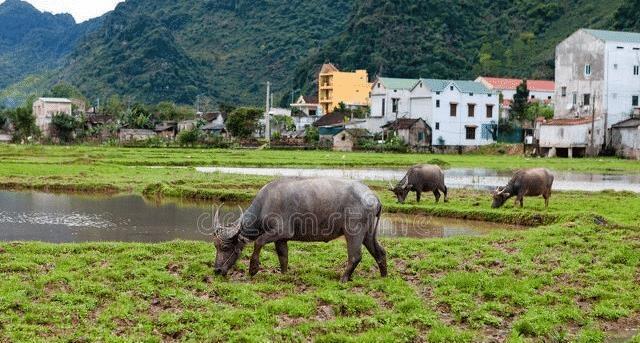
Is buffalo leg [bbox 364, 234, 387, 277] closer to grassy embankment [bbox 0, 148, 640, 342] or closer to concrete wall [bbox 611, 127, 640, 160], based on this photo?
grassy embankment [bbox 0, 148, 640, 342]

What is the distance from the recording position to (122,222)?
2081 cm

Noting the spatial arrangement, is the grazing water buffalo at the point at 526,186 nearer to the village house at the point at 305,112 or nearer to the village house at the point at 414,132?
the village house at the point at 414,132

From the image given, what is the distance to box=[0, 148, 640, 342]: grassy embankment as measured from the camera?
9.55 metres

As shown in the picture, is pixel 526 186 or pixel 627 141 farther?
pixel 627 141

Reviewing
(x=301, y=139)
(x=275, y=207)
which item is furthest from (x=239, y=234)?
(x=301, y=139)

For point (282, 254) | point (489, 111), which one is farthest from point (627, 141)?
point (282, 254)

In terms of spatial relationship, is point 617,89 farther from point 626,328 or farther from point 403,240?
point 626,328

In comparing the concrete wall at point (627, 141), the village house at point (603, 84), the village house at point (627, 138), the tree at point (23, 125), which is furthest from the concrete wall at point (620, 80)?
the tree at point (23, 125)

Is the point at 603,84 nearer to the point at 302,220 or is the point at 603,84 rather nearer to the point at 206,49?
the point at 302,220

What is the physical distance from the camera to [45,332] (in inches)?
358

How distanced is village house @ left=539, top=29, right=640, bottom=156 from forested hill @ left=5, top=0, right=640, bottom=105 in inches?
1446

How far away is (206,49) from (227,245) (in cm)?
16827

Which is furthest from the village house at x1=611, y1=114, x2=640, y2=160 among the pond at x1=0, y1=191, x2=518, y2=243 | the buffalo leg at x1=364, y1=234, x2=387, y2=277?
the buffalo leg at x1=364, y1=234, x2=387, y2=277

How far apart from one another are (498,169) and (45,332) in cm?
4040
